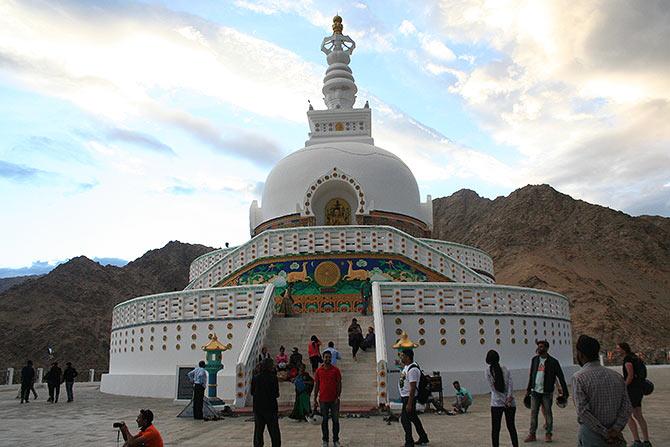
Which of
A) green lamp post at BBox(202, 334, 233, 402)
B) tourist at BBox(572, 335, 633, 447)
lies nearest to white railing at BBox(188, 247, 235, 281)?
green lamp post at BBox(202, 334, 233, 402)

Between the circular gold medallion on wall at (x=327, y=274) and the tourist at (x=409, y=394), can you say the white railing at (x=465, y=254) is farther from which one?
the tourist at (x=409, y=394)

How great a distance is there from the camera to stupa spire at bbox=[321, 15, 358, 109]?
28.7 metres

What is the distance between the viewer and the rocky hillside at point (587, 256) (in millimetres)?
46688

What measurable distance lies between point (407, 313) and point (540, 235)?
5426 cm

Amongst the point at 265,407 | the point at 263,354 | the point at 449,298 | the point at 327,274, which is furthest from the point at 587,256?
the point at 265,407

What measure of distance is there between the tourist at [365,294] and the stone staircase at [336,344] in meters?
0.28

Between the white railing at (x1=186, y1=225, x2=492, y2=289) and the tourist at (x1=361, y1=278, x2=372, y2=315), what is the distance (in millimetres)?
1010

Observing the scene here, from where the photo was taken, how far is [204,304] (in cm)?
1574

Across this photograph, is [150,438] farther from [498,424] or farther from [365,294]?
[365,294]

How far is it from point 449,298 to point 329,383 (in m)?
8.02

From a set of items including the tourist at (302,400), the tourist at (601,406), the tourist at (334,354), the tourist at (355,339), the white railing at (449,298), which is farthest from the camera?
the white railing at (449,298)

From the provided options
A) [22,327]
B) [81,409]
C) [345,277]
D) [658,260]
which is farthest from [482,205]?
[81,409]

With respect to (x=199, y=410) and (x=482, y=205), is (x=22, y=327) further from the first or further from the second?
(x=482, y=205)

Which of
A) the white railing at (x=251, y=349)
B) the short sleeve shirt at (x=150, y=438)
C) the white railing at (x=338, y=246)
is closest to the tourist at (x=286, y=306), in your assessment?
the white railing at (x=251, y=349)
